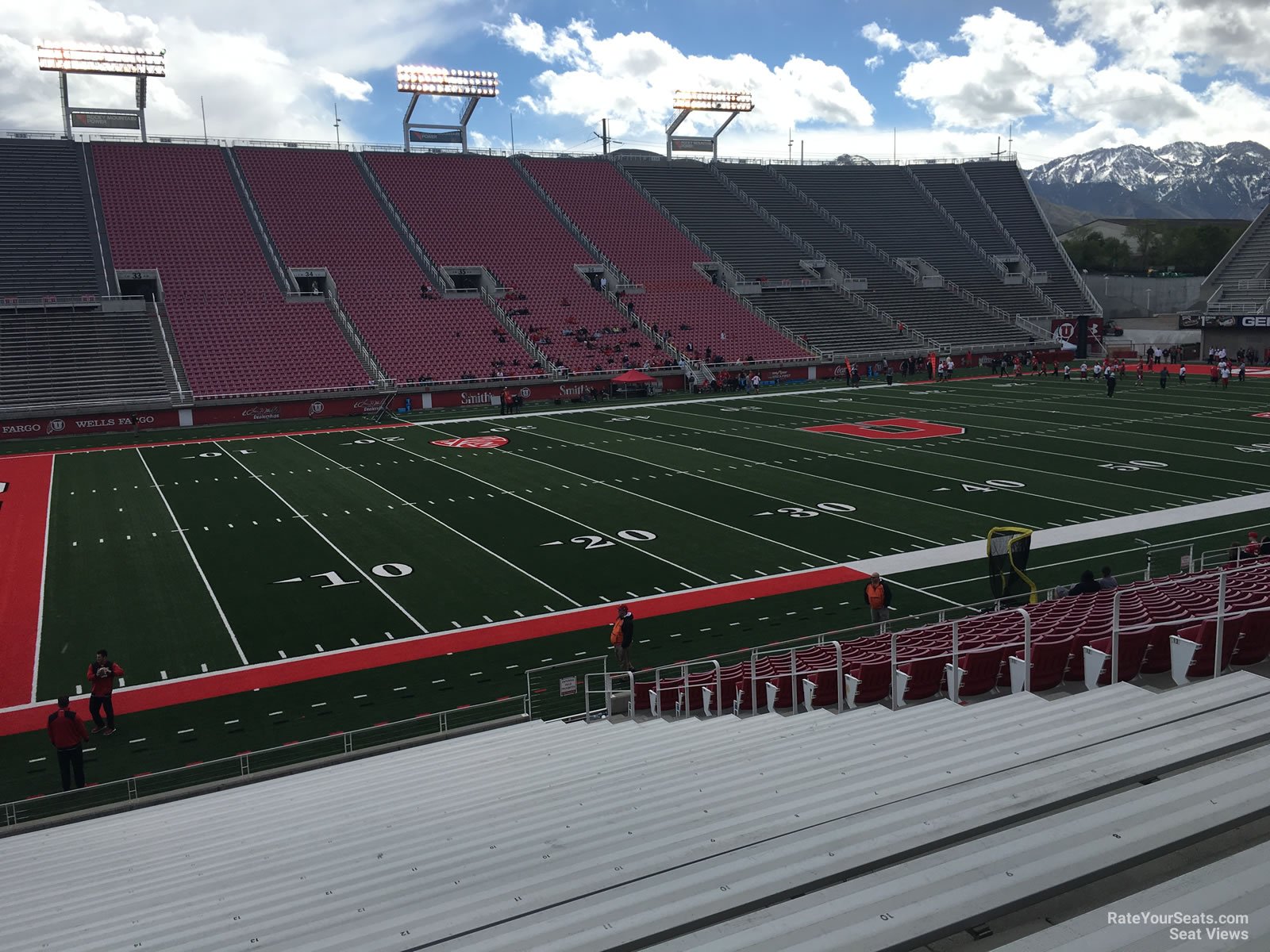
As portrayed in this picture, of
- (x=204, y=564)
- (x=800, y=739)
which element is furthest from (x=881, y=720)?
(x=204, y=564)

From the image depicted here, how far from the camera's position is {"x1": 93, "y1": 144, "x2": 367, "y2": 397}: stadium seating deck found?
42.9 meters

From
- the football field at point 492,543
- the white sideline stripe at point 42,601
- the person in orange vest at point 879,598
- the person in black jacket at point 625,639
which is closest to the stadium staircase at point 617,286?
the football field at point 492,543

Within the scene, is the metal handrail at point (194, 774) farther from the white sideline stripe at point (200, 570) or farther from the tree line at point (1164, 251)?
the tree line at point (1164, 251)

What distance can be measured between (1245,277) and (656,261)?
37573 millimetres

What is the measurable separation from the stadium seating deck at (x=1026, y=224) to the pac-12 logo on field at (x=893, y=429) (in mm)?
38414

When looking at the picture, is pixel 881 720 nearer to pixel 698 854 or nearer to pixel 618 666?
pixel 698 854

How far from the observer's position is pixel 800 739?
7.93m

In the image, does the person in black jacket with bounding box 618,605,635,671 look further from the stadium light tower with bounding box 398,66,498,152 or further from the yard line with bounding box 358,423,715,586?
the stadium light tower with bounding box 398,66,498,152

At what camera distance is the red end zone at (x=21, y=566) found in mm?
14391

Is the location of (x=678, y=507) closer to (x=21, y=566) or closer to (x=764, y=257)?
(x=21, y=566)

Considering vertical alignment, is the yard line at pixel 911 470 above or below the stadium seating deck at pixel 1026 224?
below

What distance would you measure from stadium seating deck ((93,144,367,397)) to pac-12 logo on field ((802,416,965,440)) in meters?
20.9

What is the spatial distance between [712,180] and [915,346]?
23284mm

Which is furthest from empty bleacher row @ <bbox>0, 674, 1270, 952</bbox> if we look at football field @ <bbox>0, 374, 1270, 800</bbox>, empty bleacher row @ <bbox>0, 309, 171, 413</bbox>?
empty bleacher row @ <bbox>0, 309, 171, 413</bbox>
